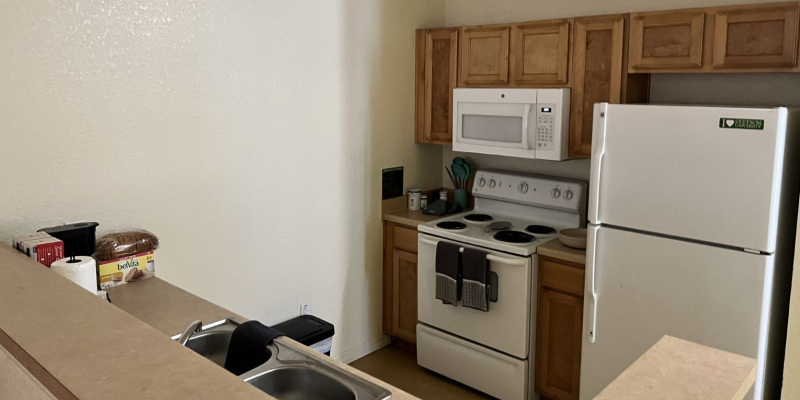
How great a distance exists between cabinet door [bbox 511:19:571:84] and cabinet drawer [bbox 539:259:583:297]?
97 cm

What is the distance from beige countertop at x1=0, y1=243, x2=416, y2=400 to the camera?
1197mm

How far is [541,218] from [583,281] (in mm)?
730

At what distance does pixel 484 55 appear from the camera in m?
3.80

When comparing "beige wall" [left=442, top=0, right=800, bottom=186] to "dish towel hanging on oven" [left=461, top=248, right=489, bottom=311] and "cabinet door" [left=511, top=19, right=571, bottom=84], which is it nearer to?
"cabinet door" [left=511, top=19, right=571, bottom=84]

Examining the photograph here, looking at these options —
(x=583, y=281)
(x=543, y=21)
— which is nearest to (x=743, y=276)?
(x=583, y=281)

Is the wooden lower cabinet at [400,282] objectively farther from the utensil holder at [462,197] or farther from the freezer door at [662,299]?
the freezer door at [662,299]

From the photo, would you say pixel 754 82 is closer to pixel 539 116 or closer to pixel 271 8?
pixel 539 116

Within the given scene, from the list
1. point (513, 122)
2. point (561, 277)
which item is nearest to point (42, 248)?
point (561, 277)

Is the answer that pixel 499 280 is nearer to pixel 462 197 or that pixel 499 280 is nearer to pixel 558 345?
pixel 558 345

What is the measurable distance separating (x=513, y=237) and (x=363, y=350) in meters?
1.27

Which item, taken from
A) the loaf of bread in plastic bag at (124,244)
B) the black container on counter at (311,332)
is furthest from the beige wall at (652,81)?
the loaf of bread in plastic bag at (124,244)

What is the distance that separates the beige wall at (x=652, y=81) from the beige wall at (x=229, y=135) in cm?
25

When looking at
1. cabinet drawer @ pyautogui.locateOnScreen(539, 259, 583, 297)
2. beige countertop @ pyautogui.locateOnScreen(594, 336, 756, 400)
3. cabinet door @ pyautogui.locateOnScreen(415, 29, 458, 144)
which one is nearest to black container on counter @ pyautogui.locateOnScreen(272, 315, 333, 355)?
cabinet drawer @ pyautogui.locateOnScreen(539, 259, 583, 297)

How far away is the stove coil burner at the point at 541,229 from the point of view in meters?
3.66
